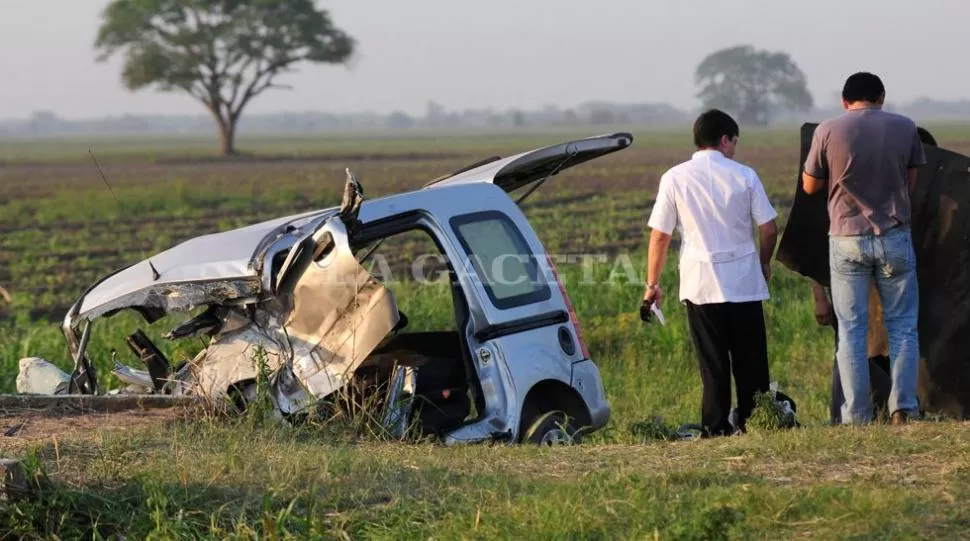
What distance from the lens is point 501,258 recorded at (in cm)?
788

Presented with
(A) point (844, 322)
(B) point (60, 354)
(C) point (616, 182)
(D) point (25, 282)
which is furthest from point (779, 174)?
(A) point (844, 322)

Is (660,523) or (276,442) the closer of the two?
(660,523)

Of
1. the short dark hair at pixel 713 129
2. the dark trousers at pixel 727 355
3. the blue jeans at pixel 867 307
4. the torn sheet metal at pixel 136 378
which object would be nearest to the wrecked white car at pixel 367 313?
the torn sheet metal at pixel 136 378

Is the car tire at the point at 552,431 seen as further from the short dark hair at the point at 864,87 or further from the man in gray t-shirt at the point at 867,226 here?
the short dark hair at the point at 864,87

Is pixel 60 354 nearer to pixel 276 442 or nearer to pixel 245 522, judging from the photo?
pixel 276 442

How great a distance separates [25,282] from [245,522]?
16544 millimetres

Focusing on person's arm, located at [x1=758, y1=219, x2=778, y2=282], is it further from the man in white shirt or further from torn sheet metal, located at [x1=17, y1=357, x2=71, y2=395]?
torn sheet metal, located at [x1=17, y1=357, x2=71, y2=395]

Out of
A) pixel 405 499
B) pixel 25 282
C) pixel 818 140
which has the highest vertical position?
pixel 818 140

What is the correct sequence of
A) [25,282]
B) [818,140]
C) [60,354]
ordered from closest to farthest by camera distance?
[818,140], [60,354], [25,282]

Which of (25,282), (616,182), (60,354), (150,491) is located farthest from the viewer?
(616,182)

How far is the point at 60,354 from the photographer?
40.8 ft

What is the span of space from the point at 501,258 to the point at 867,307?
75.7 inches

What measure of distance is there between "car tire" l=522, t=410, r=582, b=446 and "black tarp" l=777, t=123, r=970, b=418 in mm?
1804

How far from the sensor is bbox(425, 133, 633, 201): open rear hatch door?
829 cm
